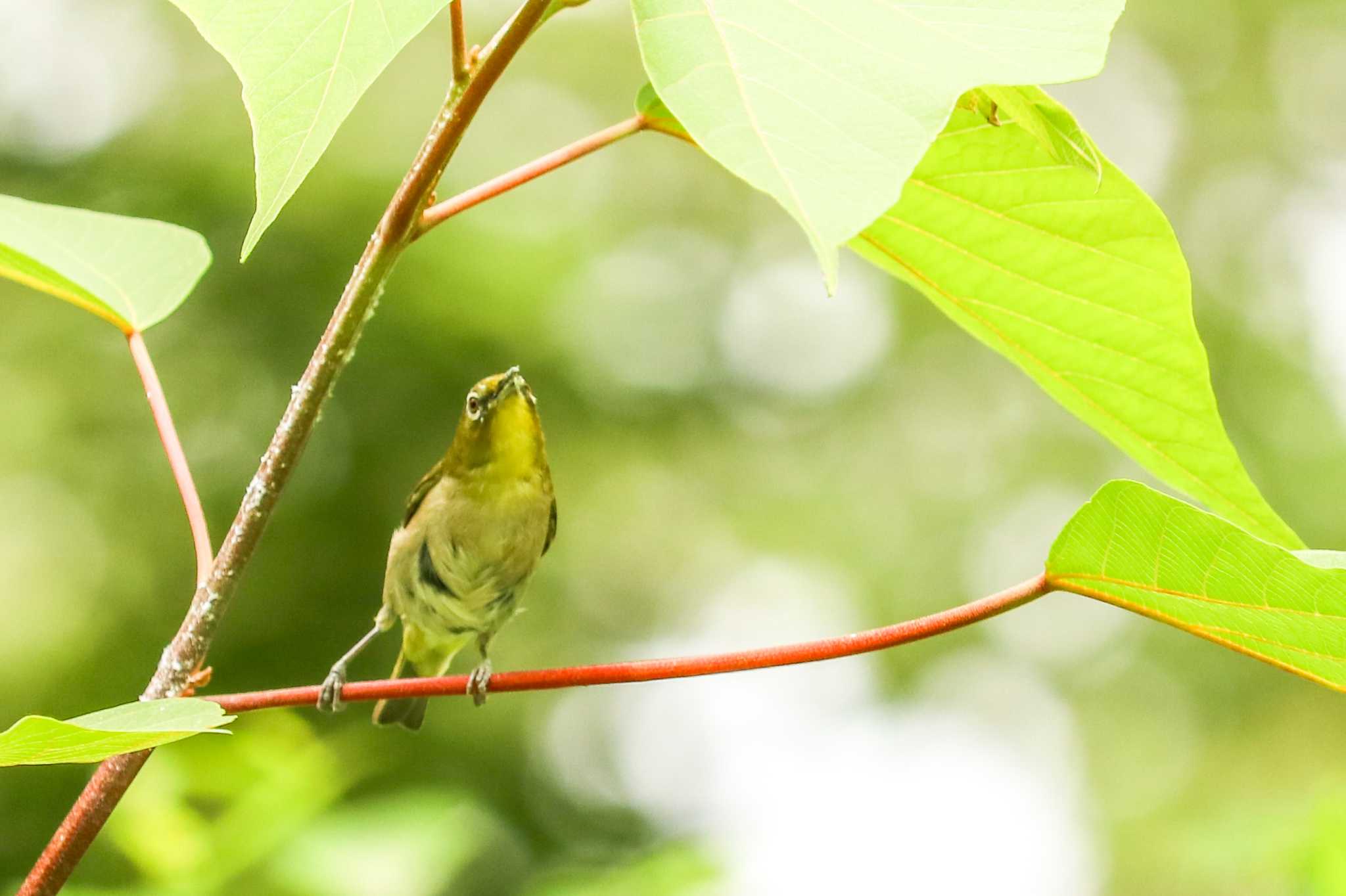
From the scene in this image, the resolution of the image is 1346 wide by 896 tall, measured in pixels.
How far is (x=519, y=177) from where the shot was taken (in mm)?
1010

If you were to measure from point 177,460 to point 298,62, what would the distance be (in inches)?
22.2

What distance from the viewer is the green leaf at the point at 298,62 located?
625 millimetres

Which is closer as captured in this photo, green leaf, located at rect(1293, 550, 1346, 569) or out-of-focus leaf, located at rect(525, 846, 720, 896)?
green leaf, located at rect(1293, 550, 1346, 569)

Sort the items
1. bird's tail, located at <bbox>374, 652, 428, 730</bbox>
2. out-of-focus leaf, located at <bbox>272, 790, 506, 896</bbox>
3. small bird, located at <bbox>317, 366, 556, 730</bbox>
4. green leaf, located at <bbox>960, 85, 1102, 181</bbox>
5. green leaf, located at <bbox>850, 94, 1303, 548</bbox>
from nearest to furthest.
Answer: green leaf, located at <bbox>960, 85, 1102, 181</bbox>, green leaf, located at <bbox>850, 94, 1303, 548</bbox>, out-of-focus leaf, located at <bbox>272, 790, 506, 896</bbox>, small bird, located at <bbox>317, 366, 556, 730</bbox>, bird's tail, located at <bbox>374, 652, 428, 730</bbox>

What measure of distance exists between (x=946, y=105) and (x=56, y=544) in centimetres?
606

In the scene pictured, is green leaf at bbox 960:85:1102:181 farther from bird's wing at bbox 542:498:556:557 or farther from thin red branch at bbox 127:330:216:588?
bird's wing at bbox 542:498:556:557

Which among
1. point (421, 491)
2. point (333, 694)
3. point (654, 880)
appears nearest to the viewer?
point (333, 694)

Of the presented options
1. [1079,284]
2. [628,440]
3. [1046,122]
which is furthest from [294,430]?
[628,440]

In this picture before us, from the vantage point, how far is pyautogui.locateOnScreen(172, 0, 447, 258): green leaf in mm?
625

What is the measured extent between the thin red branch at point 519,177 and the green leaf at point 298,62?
247 millimetres

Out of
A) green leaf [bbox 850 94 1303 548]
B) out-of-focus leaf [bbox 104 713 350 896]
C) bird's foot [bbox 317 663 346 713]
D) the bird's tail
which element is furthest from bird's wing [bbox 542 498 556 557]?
green leaf [bbox 850 94 1303 548]

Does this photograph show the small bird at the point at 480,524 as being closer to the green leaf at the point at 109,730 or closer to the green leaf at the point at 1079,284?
the green leaf at the point at 1079,284

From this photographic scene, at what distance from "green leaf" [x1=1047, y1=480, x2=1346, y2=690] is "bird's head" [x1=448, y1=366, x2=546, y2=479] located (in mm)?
1714

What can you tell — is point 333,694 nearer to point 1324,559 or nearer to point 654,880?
point 1324,559
